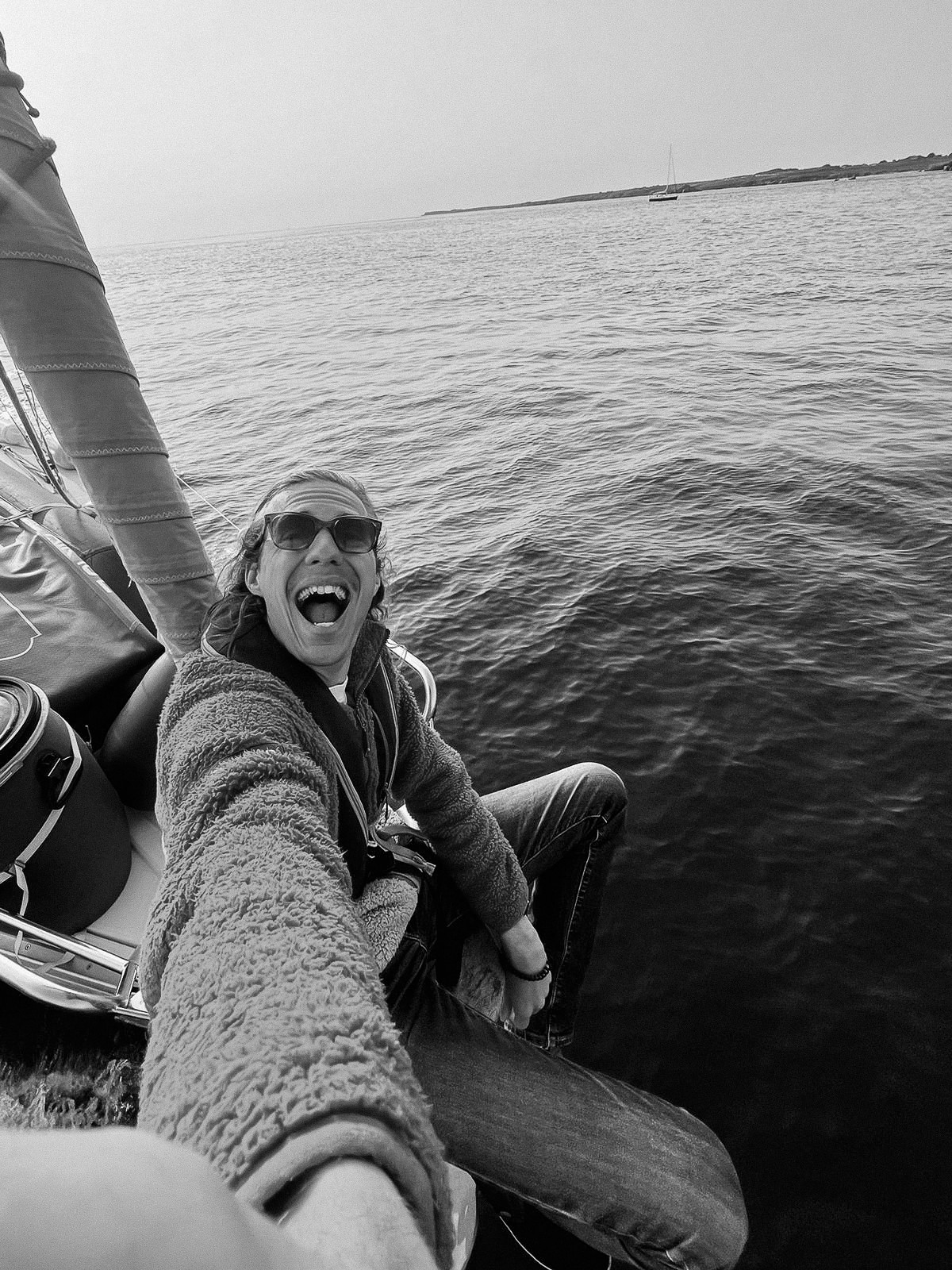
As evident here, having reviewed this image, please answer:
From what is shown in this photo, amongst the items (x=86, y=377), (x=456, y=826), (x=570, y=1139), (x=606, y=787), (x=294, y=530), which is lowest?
(x=570, y=1139)

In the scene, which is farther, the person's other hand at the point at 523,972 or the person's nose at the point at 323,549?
the person's other hand at the point at 523,972

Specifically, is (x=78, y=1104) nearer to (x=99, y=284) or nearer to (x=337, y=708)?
(x=337, y=708)

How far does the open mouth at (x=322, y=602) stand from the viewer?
2.42 meters

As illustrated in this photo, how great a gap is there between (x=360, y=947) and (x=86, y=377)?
1821 mm

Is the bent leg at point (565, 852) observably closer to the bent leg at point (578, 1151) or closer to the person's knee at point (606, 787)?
the person's knee at point (606, 787)

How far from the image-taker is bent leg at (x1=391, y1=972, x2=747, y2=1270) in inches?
80.7

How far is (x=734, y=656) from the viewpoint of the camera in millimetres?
6613

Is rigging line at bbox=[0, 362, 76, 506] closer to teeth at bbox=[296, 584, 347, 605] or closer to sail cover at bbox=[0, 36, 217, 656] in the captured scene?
sail cover at bbox=[0, 36, 217, 656]

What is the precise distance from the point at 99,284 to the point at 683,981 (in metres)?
4.15

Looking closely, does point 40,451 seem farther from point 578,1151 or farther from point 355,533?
point 578,1151

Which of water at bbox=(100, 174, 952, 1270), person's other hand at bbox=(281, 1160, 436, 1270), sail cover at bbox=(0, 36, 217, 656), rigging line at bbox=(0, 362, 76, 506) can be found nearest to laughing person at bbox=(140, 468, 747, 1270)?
person's other hand at bbox=(281, 1160, 436, 1270)

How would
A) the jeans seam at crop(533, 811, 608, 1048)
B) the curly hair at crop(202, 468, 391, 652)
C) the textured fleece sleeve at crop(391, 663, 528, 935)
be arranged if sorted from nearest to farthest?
the curly hair at crop(202, 468, 391, 652) < the textured fleece sleeve at crop(391, 663, 528, 935) < the jeans seam at crop(533, 811, 608, 1048)

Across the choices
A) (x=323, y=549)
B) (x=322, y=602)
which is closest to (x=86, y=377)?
(x=323, y=549)

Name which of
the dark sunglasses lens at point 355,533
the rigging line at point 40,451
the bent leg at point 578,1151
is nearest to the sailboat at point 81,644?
the rigging line at point 40,451
